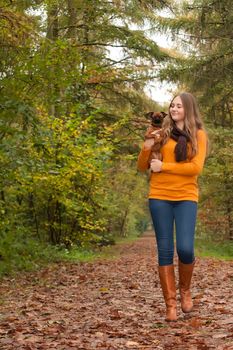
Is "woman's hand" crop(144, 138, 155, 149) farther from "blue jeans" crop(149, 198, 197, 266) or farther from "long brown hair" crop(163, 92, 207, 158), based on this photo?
"blue jeans" crop(149, 198, 197, 266)

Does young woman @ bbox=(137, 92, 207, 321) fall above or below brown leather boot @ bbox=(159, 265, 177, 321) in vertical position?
above

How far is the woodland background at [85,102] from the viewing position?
8516 mm

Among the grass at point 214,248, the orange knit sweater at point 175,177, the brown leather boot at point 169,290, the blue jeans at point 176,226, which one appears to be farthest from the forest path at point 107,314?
the grass at point 214,248

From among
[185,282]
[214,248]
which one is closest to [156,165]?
[185,282]

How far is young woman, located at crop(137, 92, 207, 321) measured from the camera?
16.3ft

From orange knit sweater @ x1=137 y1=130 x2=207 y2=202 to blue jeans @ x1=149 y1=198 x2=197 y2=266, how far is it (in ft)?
0.22

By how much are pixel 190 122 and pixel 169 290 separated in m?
1.61

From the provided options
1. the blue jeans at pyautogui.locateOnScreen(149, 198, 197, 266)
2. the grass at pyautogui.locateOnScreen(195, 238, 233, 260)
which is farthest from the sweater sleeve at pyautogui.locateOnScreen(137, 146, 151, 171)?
the grass at pyautogui.locateOnScreen(195, 238, 233, 260)

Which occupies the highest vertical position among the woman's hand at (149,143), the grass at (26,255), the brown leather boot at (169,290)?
the woman's hand at (149,143)

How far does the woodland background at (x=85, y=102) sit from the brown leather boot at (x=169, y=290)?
3401 millimetres

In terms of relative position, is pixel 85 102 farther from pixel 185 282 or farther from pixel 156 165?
pixel 185 282

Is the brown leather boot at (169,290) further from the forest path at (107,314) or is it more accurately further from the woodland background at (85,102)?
the woodland background at (85,102)

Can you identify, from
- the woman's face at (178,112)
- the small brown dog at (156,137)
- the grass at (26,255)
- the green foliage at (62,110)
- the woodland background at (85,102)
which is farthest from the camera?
the grass at (26,255)

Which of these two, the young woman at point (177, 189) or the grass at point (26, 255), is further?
the grass at point (26, 255)
